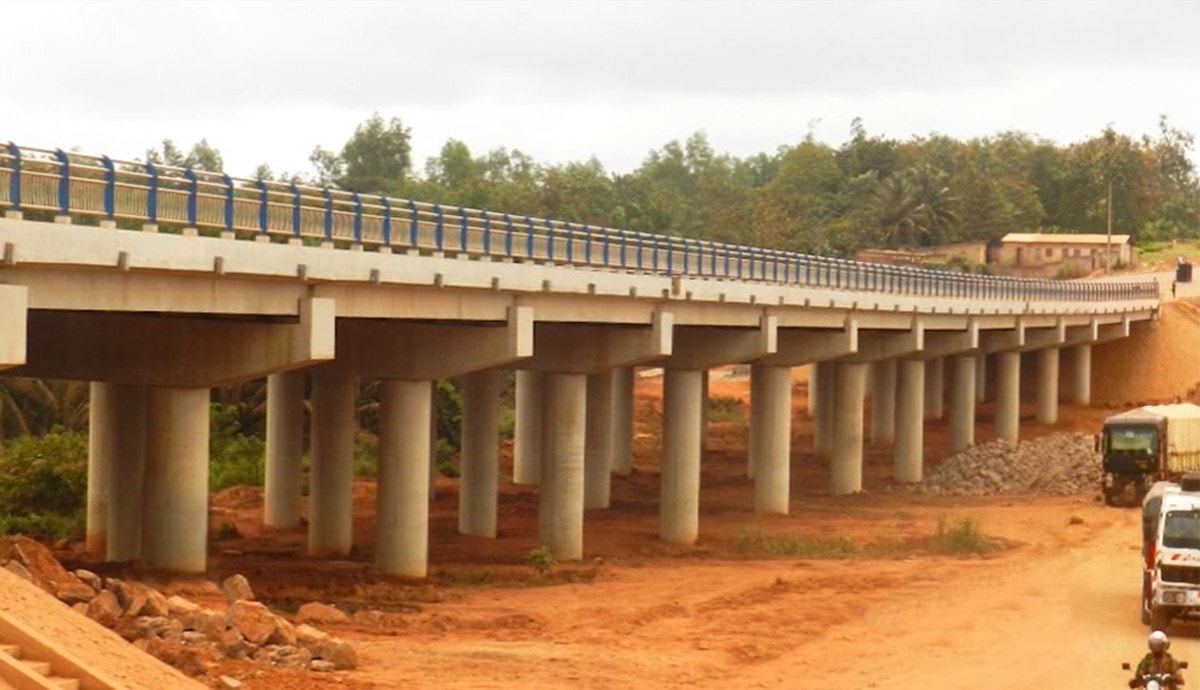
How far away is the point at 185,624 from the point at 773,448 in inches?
1320

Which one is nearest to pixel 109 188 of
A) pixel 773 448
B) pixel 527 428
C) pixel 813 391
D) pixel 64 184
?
pixel 64 184

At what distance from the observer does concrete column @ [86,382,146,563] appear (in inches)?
1441

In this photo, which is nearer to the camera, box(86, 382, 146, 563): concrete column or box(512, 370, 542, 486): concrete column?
box(86, 382, 146, 563): concrete column

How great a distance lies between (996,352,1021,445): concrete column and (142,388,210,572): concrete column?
51.5 metres

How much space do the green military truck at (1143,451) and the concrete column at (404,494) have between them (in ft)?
81.1

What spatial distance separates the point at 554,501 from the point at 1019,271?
3828 inches

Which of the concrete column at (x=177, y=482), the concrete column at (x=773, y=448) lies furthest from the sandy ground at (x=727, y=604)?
the concrete column at (x=177, y=482)

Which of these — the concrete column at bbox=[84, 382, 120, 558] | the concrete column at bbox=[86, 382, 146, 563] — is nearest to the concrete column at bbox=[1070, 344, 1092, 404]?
the concrete column at bbox=[84, 382, 120, 558]

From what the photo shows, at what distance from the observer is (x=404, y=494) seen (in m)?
38.7

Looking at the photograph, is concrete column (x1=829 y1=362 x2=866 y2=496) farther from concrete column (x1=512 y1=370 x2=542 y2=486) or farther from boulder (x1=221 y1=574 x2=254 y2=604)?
boulder (x1=221 y1=574 x2=254 y2=604)

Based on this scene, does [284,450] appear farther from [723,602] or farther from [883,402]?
[883,402]

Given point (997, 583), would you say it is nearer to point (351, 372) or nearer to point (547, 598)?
point (547, 598)

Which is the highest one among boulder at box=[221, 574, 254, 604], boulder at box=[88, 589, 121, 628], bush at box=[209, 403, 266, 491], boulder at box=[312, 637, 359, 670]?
boulder at box=[88, 589, 121, 628]

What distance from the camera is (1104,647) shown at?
31047 mm
